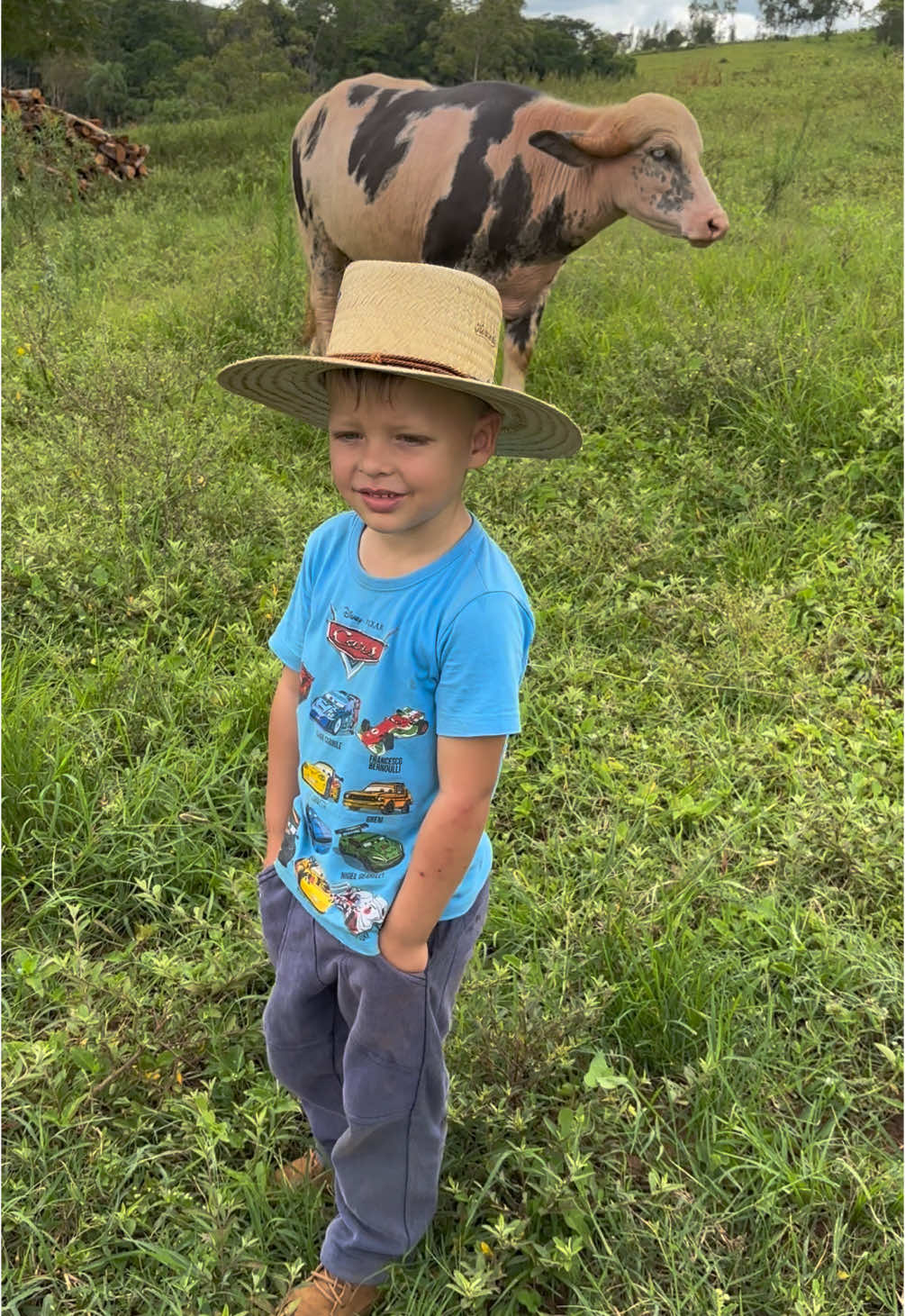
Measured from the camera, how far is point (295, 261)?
590 cm

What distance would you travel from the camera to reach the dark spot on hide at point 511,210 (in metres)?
3.09

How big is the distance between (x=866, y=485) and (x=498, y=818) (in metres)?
2.30

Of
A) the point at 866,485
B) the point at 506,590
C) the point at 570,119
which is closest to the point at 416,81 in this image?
the point at 570,119

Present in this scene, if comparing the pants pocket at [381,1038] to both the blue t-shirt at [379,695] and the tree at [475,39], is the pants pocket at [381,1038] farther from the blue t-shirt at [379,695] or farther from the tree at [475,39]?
the tree at [475,39]

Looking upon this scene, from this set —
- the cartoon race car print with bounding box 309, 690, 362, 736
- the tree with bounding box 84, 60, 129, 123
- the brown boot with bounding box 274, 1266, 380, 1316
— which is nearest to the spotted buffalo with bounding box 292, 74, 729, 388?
the cartoon race car print with bounding box 309, 690, 362, 736

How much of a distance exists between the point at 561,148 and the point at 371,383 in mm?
2488

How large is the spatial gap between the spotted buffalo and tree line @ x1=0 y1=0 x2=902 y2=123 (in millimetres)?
1240

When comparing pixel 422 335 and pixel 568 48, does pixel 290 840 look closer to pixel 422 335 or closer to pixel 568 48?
pixel 422 335

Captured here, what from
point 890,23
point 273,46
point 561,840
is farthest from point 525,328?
point 890,23

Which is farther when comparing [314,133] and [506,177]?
[314,133]

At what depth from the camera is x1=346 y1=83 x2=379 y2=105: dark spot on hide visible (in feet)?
11.4

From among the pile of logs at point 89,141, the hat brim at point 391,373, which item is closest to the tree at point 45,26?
the pile of logs at point 89,141

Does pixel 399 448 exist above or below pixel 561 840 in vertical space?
above

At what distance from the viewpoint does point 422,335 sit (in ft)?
3.38
